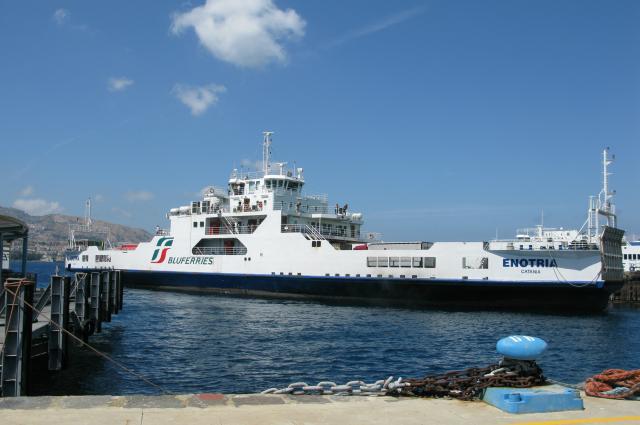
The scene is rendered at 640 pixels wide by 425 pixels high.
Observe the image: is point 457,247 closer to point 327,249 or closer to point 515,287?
point 515,287

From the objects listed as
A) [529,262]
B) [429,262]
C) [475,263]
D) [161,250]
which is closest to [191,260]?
[161,250]

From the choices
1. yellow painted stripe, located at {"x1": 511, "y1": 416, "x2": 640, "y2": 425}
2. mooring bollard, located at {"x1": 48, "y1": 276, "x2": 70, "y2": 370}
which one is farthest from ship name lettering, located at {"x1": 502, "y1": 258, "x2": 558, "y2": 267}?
yellow painted stripe, located at {"x1": 511, "y1": 416, "x2": 640, "y2": 425}

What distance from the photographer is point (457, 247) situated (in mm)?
26234

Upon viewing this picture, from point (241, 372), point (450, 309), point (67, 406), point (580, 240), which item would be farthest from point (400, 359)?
point (580, 240)

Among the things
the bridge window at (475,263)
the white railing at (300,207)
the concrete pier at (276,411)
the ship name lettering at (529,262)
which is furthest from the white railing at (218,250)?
the concrete pier at (276,411)

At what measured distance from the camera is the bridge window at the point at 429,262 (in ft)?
87.5

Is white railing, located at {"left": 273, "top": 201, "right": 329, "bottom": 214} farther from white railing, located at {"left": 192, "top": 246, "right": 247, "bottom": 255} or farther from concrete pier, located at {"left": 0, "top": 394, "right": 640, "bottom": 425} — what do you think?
concrete pier, located at {"left": 0, "top": 394, "right": 640, "bottom": 425}

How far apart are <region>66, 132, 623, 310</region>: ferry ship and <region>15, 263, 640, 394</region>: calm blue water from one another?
1.66 meters

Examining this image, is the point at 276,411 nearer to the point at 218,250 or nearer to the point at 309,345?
the point at 309,345

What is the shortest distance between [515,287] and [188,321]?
1411cm

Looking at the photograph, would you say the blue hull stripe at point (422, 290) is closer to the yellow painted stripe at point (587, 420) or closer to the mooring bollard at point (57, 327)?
the mooring bollard at point (57, 327)

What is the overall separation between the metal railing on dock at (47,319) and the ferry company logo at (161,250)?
47.9ft

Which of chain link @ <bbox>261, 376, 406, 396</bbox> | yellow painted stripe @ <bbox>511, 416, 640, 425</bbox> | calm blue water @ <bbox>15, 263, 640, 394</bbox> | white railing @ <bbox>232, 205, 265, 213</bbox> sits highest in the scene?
white railing @ <bbox>232, 205, 265, 213</bbox>

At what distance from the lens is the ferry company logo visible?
36.3m
